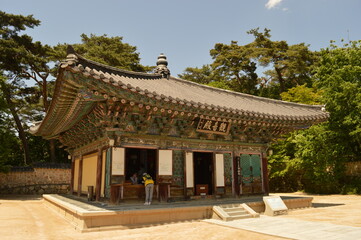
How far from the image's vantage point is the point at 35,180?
25891 millimetres

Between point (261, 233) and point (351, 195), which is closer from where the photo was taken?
point (261, 233)

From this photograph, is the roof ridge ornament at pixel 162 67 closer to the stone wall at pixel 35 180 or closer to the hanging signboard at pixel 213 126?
the hanging signboard at pixel 213 126

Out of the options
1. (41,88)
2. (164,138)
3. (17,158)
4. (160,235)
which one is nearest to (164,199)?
(164,138)

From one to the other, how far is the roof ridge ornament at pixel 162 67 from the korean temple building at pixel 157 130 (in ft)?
0.19

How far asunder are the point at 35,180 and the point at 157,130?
20362 mm

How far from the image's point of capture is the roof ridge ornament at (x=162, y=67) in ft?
50.9

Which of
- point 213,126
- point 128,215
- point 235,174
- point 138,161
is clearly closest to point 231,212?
point 235,174

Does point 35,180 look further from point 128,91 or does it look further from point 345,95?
point 345,95

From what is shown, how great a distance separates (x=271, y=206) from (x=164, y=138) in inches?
206

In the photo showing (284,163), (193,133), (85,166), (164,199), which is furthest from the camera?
(284,163)

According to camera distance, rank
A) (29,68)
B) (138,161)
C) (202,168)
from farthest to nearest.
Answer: (29,68) → (202,168) → (138,161)

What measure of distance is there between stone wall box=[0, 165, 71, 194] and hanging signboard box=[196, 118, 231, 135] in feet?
66.1

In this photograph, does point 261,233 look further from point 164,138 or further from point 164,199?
point 164,138

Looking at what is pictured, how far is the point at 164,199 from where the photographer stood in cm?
1072
